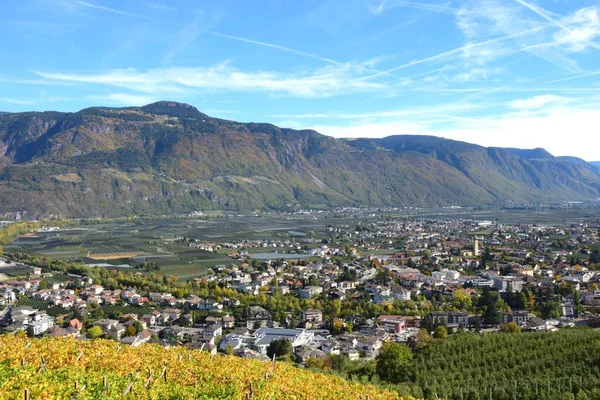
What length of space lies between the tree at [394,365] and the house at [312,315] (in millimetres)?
15650

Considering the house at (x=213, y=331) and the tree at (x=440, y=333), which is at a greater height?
the tree at (x=440, y=333)

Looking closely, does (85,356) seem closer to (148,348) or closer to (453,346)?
(148,348)

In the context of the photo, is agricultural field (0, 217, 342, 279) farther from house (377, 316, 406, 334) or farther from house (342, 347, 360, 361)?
house (342, 347, 360, 361)

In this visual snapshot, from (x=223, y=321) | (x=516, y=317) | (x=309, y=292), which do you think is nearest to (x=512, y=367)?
(x=516, y=317)

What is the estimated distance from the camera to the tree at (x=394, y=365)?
23681 mm

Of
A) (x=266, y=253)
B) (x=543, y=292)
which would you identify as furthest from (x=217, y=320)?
(x=266, y=253)

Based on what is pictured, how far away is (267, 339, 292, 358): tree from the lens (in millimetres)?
30469

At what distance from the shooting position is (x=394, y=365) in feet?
78.8

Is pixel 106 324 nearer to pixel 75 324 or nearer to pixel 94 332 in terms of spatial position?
pixel 75 324

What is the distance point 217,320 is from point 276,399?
30.1 m

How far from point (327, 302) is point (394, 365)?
21.4m

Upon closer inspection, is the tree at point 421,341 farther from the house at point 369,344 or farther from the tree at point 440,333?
the house at point 369,344

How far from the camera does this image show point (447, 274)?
2375 inches

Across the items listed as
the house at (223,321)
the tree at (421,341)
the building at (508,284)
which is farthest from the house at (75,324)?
the building at (508,284)
